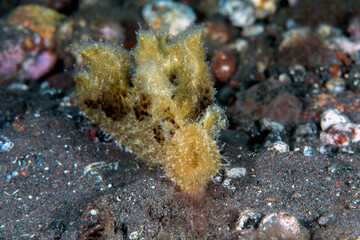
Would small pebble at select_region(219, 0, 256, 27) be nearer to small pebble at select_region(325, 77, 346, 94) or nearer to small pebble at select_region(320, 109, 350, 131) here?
small pebble at select_region(325, 77, 346, 94)

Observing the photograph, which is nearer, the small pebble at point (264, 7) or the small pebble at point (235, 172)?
the small pebble at point (235, 172)

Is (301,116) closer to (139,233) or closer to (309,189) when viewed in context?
(309,189)

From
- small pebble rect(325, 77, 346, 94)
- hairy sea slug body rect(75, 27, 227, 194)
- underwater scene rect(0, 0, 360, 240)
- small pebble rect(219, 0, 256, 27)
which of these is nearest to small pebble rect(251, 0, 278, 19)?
small pebble rect(219, 0, 256, 27)

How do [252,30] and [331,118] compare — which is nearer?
[331,118]

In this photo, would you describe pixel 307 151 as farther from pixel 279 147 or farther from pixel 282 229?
pixel 282 229

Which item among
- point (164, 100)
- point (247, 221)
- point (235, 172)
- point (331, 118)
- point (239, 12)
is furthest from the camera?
point (239, 12)

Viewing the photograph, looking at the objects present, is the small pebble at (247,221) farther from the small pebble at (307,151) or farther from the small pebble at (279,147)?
the small pebble at (307,151)

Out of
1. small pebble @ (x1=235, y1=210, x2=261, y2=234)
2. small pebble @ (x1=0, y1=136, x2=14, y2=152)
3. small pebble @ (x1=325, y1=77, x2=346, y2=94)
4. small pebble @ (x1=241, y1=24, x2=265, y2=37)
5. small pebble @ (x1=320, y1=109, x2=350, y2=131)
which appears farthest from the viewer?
small pebble @ (x1=241, y1=24, x2=265, y2=37)

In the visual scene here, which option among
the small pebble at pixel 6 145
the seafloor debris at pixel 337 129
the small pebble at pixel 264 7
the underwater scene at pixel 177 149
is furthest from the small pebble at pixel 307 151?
the small pebble at pixel 264 7

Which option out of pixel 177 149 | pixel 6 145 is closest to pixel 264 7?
pixel 177 149
